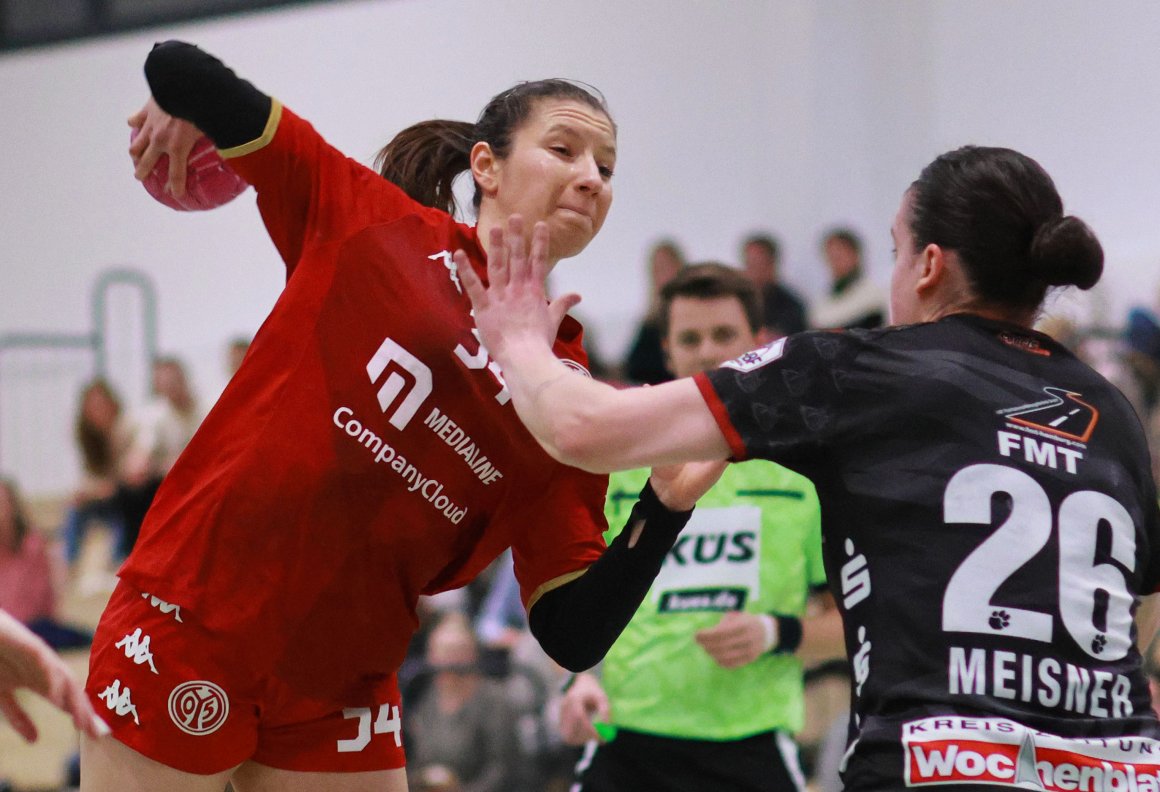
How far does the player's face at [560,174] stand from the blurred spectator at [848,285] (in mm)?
6613

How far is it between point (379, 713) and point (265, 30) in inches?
417

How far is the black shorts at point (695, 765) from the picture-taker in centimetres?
377

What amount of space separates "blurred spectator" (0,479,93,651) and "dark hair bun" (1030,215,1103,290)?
25.1ft

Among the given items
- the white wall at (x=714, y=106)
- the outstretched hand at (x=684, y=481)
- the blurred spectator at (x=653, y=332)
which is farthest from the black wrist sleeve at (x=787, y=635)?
the white wall at (x=714, y=106)

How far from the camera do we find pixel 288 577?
262cm

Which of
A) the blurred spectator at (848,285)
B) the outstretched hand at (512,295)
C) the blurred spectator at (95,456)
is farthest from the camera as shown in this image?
the blurred spectator at (95,456)

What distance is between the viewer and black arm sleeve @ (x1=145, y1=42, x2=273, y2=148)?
7.98 feet

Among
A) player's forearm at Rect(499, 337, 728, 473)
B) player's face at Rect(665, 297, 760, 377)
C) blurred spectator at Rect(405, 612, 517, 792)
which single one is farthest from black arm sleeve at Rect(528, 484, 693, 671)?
blurred spectator at Rect(405, 612, 517, 792)

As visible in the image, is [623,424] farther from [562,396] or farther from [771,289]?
[771,289]

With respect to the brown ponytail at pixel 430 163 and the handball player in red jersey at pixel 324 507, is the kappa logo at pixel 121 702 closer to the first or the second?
the handball player in red jersey at pixel 324 507

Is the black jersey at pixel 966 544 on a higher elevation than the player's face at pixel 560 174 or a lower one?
lower

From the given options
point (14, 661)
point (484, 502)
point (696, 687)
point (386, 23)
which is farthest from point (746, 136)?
point (14, 661)

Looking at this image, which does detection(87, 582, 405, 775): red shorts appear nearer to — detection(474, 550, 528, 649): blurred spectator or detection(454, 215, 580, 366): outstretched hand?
detection(454, 215, 580, 366): outstretched hand

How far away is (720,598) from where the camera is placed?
394 cm
